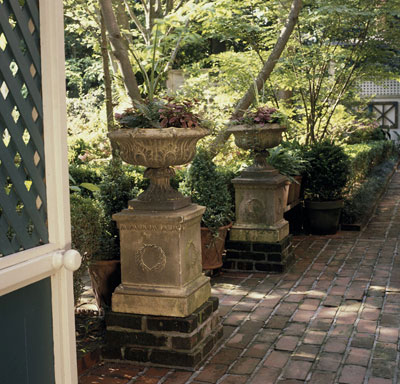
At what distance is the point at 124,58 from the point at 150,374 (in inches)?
186

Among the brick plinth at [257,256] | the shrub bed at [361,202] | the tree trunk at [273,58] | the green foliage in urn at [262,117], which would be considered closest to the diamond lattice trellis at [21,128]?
the brick plinth at [257,256]

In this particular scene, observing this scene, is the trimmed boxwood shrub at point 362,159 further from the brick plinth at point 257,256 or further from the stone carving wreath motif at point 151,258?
the stone carving wreath motif at point 151,258

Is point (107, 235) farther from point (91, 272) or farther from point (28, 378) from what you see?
point (28, 378)

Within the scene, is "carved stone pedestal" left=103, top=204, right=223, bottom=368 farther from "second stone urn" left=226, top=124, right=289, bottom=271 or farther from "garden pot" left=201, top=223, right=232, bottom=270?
"second stone urn" left=226, top=124, right=289, bottom=271

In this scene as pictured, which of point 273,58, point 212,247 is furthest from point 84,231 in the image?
point 273,58

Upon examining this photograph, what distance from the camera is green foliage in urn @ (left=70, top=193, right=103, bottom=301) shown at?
4.41 metres

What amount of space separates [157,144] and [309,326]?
1987mm

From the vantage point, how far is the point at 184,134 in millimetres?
4375

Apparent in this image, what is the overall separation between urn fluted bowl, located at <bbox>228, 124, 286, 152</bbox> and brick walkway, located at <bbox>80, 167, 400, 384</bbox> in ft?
4.77

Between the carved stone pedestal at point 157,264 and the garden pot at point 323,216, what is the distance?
456 cm

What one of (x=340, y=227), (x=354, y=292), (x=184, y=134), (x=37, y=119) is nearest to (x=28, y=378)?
(x=37, y=119)

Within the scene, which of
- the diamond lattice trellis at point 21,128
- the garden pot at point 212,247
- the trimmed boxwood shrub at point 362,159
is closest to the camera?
the diamond lattice trellis at point 21,128

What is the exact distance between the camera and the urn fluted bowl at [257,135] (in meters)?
6.96

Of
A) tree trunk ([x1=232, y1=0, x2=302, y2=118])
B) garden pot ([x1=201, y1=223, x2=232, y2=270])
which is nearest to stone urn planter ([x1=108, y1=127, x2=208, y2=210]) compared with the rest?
garden pot ([x1=201, y1=223, x2=232, y2=270])
